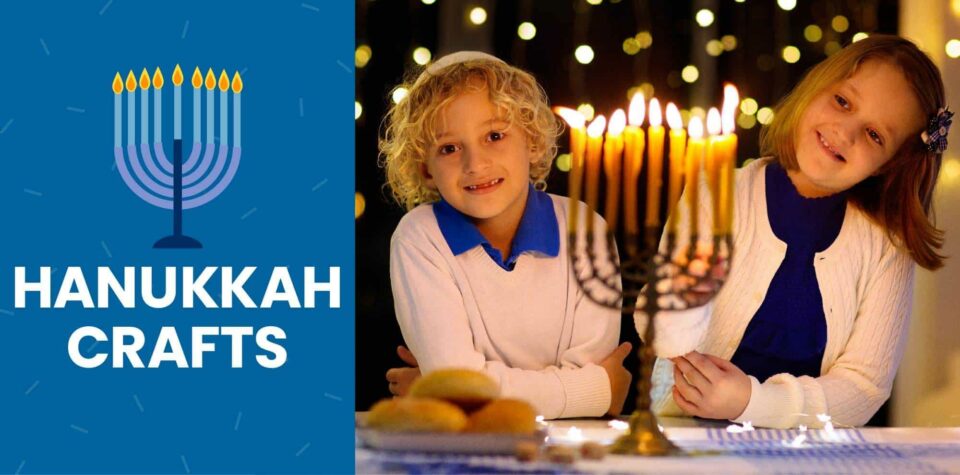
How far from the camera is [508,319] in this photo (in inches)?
97.0

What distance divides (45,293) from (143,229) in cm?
23

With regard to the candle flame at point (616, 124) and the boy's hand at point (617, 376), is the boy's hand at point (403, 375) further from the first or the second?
the candle flame at point (616, 124)

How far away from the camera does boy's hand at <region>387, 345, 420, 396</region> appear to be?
2.49 m

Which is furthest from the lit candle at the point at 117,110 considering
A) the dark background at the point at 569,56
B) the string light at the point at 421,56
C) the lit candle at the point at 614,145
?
the lit candle at the point at 614,145

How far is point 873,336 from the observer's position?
8.24ft

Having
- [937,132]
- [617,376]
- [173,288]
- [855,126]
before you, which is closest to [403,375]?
[617,376]

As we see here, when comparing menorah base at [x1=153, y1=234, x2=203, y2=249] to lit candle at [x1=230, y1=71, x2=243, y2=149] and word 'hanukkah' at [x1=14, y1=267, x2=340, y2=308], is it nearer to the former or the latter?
word 'hanukkah' at [x1=14, y1=267, x2=340, y2=308]

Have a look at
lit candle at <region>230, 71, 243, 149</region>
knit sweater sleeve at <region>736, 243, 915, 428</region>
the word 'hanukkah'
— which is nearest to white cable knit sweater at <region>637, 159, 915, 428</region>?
knit sweater sleeve at <region>736, 243, 915, 428</region>

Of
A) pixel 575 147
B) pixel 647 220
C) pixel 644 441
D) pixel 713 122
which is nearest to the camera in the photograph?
pixel 644 441

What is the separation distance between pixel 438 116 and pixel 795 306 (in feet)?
2.41

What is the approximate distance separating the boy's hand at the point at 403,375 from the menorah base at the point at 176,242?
0.45m

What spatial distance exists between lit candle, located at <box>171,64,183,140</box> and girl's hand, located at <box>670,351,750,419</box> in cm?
101

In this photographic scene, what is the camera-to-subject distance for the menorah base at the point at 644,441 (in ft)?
6.53

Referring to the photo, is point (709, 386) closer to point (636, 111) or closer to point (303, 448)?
point (636, 111)
